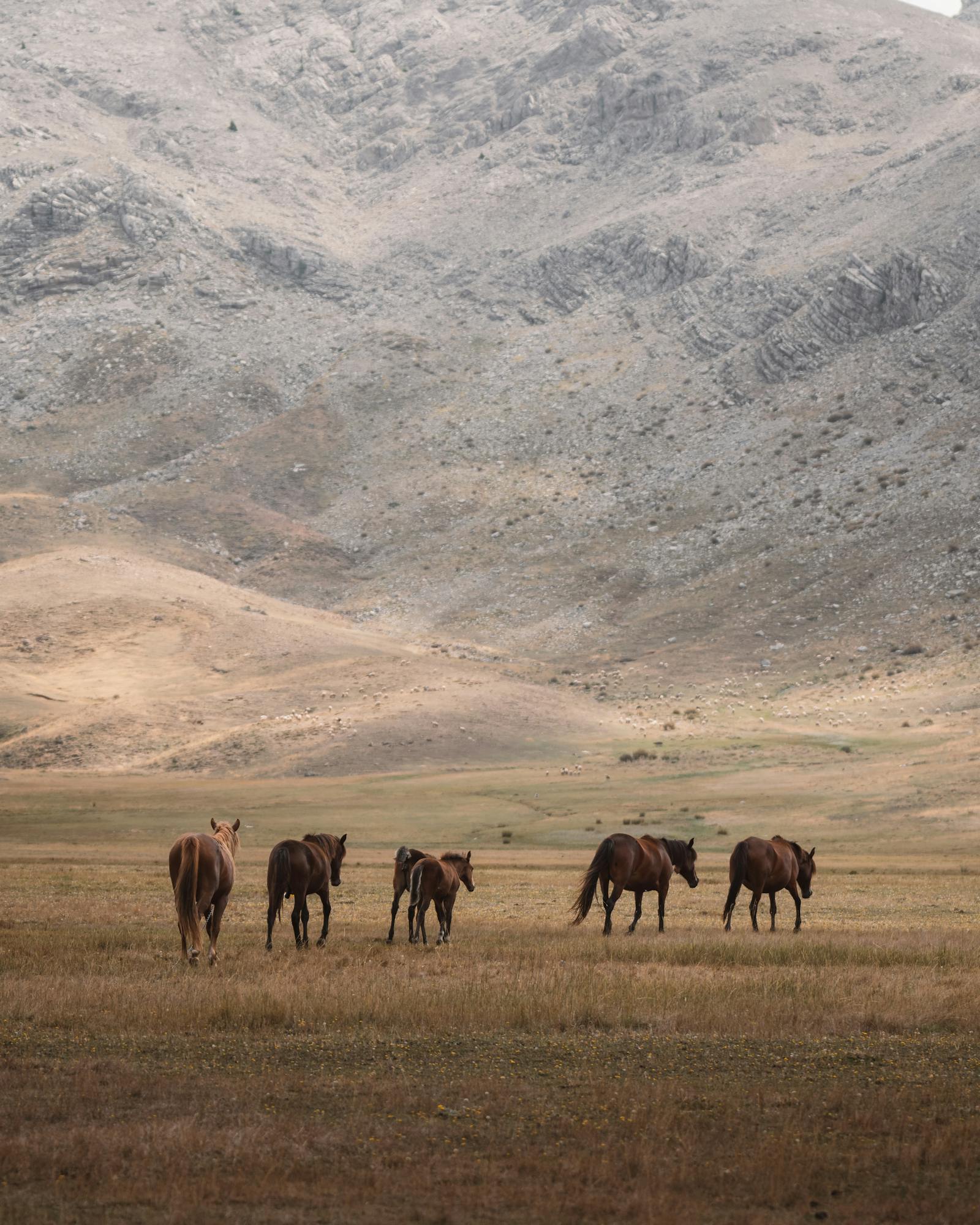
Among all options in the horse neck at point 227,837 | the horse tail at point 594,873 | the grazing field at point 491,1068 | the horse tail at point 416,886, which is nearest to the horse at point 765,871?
the grazing field at point 491,1068

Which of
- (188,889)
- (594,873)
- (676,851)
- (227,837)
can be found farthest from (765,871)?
(188,889)

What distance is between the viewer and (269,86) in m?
191

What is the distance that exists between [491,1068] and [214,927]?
7.15 meters

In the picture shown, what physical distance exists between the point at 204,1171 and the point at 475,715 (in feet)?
221

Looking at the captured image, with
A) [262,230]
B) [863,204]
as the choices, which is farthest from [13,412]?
[863,204]

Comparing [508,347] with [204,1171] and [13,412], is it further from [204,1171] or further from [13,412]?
[204,1171]

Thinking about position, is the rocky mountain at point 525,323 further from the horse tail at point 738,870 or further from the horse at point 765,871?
the horse tail at point 738,870

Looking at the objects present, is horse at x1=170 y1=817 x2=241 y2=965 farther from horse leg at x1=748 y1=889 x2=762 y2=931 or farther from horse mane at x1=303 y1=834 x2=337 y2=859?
horse leg at x1=748 y1=889 x2=762 y2=931

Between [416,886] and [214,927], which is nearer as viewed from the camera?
[214,927]

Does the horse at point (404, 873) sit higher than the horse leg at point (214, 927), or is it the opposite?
the horse at point (404, 873)

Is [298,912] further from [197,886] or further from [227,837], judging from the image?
[197,886]

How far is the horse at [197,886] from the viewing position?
18.0 m

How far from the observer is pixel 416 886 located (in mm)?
21062

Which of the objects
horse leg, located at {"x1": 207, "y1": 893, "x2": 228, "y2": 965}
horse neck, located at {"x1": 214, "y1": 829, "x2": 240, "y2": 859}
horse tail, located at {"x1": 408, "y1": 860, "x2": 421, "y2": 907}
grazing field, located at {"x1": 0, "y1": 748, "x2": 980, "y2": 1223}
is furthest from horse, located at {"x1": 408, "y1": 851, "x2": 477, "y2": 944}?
horse leg, located at {"x1": 207, "y1": 893, "x2": 228, "y2": 965}
